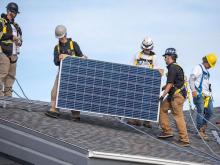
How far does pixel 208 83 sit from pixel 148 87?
1.98m

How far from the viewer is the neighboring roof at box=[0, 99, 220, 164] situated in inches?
437

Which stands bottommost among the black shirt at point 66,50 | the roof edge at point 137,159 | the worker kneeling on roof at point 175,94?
the roof edge at point 137,159

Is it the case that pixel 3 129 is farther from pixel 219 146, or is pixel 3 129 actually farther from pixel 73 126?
pixel 219 146

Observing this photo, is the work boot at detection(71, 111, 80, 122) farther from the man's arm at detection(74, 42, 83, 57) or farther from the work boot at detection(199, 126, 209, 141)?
the work boot at detection(199, 126, 209, 141)

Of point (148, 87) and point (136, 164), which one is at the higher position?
point (148, 87)

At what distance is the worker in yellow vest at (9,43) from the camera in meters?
14.0

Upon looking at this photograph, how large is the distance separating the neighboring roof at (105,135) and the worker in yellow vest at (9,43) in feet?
2.36

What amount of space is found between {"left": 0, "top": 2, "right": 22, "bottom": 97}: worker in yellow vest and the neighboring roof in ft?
2.36

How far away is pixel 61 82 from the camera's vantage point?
41.9 feet

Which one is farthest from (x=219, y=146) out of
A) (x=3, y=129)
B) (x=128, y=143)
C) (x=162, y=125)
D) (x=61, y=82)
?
(x=3, y=129)

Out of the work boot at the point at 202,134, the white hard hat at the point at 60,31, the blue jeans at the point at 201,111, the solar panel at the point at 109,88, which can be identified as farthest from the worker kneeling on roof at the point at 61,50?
the work boot at the point at 202,134

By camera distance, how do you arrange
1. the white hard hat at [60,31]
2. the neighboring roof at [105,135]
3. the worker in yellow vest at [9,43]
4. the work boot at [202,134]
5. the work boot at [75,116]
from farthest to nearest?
the work boot at [202,134]
the worker in yellow vest at [9,43]
the work boot at [75,116]
the white hard hat at [60,31]
the neighboring roof at [105,135]

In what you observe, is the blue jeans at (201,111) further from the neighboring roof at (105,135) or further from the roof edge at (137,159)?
the roof edge at (137,159)

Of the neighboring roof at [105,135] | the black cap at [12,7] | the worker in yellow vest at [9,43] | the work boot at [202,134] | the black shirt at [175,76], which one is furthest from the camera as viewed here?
the work boot at [202,134]
